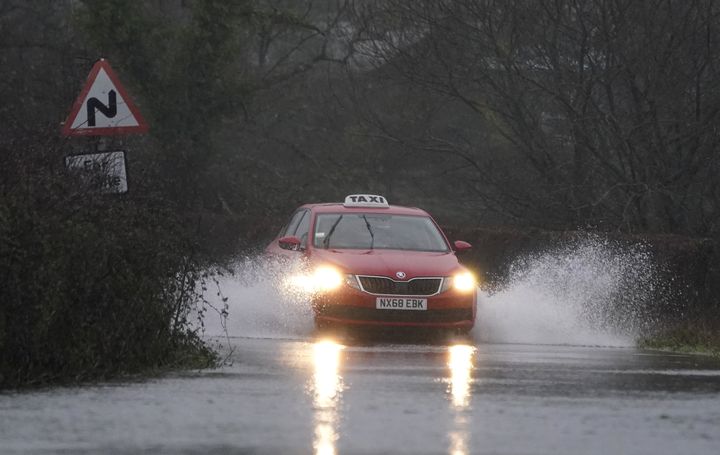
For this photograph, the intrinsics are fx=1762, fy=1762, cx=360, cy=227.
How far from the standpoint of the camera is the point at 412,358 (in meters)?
15.3

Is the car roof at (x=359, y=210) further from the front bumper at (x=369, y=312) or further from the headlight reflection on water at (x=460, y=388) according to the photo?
the headlight reflection on water at (x=460, y=388)

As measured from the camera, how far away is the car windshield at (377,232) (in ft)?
66.2

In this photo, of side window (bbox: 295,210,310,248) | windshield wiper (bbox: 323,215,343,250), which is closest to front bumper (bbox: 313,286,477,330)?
windshield wiper (bbox: 323,215,343,250)

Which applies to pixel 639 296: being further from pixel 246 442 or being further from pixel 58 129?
pixel 246 442

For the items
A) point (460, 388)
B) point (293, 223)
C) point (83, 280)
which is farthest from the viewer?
point (293, 223)

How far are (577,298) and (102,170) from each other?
933cm

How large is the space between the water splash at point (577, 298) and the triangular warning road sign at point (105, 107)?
524 cm

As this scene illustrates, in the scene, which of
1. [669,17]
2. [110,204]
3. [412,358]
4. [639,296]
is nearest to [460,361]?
[412,358]

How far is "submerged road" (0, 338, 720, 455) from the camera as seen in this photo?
894cm

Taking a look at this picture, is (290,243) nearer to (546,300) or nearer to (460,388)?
(546,300)

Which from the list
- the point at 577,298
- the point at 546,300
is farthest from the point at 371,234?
the point at 577,298

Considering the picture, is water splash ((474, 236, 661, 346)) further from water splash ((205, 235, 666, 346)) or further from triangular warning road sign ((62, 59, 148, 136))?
triangular warning road sign ((62, 59, 148, 136))

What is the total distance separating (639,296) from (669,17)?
6.27m

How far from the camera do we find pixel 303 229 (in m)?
→ 21.1
